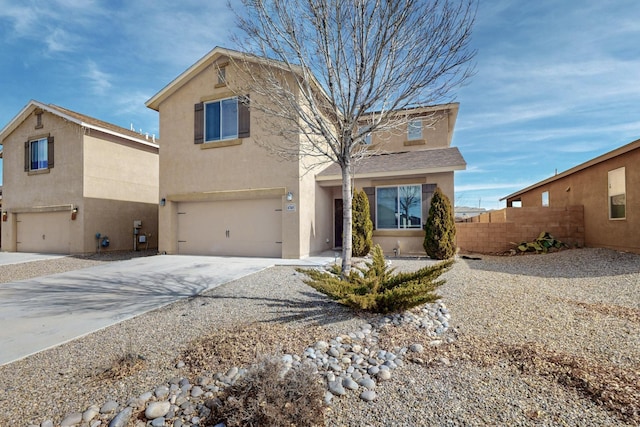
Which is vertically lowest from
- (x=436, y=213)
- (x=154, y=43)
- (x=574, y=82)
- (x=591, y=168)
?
(x=436, y=213)

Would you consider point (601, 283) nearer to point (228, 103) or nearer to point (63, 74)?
point (228, 103)

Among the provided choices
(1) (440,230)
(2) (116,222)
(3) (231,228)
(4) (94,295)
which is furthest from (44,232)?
(1) (440,230)

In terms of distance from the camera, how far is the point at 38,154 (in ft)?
49.7

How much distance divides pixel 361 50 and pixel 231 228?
816 centimetres

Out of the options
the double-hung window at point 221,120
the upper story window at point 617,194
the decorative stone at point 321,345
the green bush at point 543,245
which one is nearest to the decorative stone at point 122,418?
the decorative stone at point 321,345

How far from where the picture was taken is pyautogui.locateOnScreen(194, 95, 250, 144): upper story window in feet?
35.9

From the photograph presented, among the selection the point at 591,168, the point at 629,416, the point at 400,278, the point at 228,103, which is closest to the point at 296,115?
the point at 400,278

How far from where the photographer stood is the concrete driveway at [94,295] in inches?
166

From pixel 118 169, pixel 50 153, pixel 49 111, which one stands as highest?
pixel 49 111

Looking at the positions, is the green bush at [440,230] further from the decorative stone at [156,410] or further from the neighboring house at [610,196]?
the decorative stone at [156,410]

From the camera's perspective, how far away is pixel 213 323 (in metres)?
4.31

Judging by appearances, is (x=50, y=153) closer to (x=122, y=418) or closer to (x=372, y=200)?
(x=372, y=200)

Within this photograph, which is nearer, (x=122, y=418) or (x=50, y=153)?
(x=122, y=418)

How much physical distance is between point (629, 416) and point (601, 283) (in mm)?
5656
